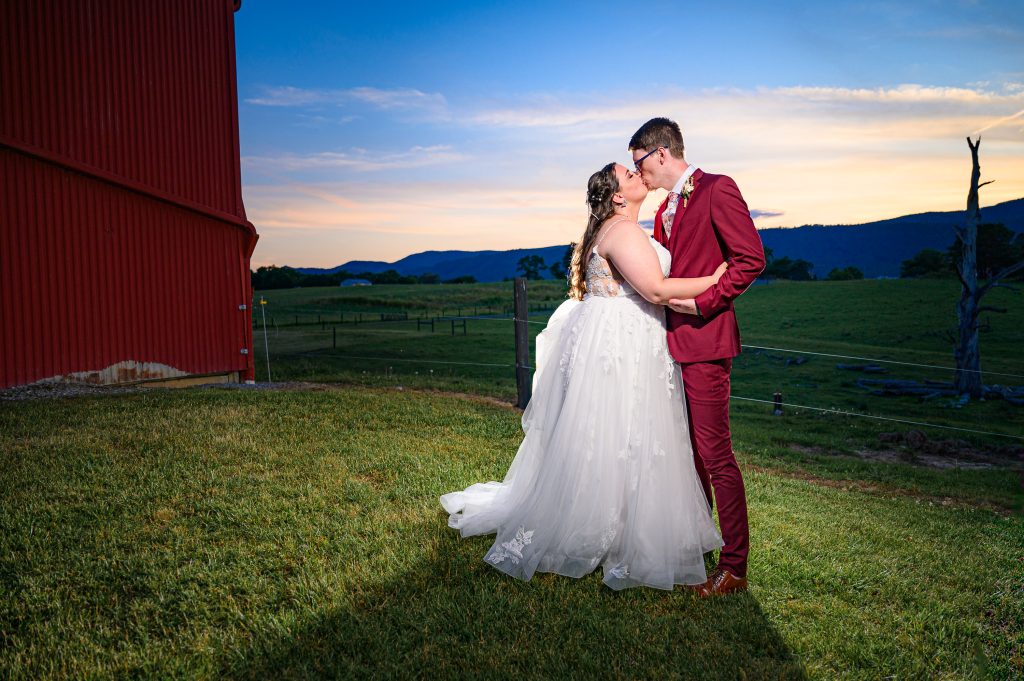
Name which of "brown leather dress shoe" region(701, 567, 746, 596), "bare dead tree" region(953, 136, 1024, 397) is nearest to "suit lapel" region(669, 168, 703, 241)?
"brown leather dress shoe" region(701, 567, 746, 596)

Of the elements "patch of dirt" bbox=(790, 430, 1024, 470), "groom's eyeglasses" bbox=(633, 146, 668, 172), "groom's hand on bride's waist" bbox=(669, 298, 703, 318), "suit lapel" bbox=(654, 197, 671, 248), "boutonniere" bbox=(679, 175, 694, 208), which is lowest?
"patch of dirt" bbox=(790, 430, 1024, 470)

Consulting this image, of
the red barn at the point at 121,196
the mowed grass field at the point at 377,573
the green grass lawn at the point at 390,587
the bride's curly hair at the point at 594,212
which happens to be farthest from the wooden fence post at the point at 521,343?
the red barn at the point at 121,196

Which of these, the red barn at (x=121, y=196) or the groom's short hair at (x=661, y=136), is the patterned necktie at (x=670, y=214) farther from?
the red barn at (x=121, y=196)

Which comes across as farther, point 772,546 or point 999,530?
point 999,530

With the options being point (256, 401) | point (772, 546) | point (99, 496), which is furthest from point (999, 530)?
point (256, 401)

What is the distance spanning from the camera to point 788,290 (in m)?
53.7

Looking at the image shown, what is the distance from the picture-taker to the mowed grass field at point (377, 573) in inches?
124

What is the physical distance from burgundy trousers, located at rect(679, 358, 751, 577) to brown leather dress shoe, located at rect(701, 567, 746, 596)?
33mm

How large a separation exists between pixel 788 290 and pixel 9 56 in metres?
53.0

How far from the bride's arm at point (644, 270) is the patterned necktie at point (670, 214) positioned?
0.62 ft

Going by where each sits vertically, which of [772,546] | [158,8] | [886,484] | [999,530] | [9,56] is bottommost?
[886,484]

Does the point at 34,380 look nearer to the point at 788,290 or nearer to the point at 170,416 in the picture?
the point at 170,416

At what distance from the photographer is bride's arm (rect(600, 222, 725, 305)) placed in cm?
356

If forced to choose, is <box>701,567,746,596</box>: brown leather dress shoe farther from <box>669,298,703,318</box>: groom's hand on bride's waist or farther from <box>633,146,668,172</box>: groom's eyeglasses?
<box>633,146,668,172</box>: groom's eyeglasses
